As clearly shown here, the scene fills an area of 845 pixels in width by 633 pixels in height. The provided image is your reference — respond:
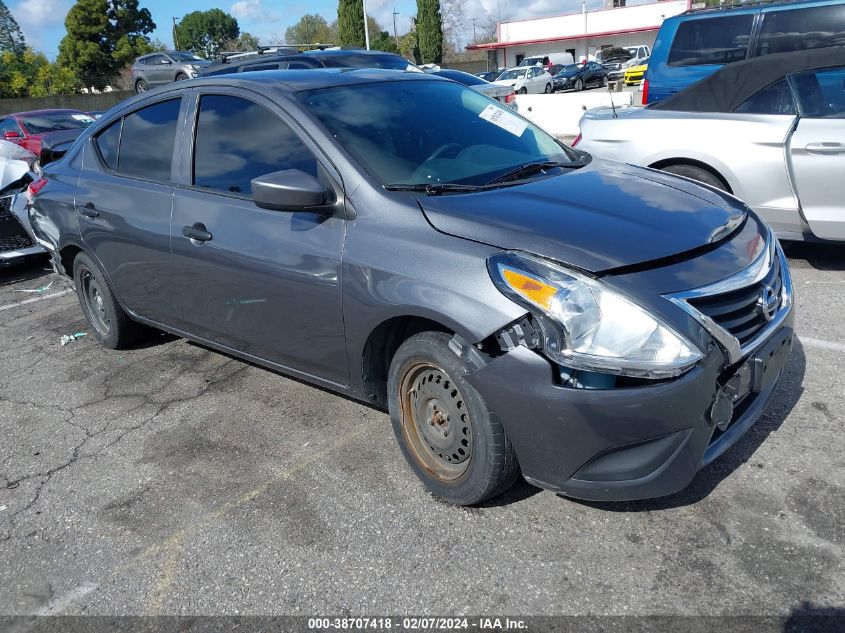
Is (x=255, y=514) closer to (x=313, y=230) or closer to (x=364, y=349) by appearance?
(x=364, y=349)

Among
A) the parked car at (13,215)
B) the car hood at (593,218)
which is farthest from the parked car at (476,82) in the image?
the car hood at (593,218)

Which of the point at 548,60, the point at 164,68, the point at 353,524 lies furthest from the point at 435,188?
the point at 548,60

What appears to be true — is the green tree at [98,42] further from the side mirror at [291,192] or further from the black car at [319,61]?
the side mirror at [291,192]

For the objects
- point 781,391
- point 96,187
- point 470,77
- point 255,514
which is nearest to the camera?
point 255,514

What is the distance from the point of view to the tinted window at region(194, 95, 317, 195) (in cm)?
347

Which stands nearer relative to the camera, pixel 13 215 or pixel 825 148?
pixel 825 148

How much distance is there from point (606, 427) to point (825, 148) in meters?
3.85

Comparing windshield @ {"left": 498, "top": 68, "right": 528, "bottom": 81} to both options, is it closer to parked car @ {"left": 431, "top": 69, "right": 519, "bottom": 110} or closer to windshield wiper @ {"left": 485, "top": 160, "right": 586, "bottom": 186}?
parked car @ {"left": 431, "top": 69, "right": 519, "bottom": 110}

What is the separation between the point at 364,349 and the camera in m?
3.17

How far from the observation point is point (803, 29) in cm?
838

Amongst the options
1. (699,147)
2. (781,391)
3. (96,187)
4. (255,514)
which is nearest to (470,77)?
(699,147)

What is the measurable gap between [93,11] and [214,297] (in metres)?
60.4

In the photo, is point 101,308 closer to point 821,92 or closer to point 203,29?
point 821,92

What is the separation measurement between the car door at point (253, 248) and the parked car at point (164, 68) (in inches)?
604
